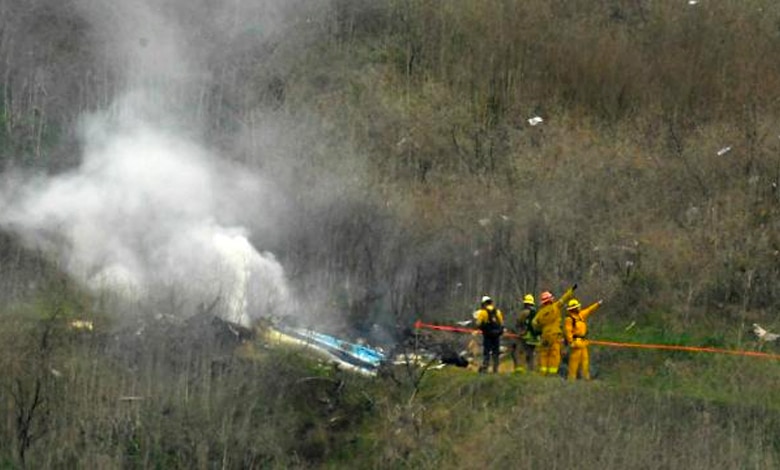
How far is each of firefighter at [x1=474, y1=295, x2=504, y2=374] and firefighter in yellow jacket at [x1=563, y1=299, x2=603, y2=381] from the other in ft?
3.15

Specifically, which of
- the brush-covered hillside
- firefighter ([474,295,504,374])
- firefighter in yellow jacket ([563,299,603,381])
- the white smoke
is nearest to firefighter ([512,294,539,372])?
firefighter ([474,295,504,374])

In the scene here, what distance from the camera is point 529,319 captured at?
73.6 ft

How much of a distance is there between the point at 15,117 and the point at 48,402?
396 inches

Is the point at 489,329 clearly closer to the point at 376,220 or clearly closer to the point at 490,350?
the point at 490,350

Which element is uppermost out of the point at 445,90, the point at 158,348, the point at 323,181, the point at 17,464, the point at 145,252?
the point at 445,90

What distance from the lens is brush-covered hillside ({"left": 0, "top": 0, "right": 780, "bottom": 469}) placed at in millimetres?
21578

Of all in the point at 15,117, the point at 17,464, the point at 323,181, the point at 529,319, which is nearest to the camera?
the point at 17,464

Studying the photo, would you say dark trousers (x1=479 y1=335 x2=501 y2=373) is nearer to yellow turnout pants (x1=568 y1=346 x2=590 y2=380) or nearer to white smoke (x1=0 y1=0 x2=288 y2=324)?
yellow turnout pants (x1=568 y1=346 x2=590 y2=380)

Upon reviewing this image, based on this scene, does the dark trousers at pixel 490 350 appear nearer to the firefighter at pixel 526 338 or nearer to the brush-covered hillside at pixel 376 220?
the firefighter at pixel 526 338

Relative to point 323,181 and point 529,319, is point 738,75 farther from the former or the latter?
point 529,319

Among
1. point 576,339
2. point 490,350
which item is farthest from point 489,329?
point 576,339

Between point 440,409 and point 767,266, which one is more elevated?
point 767,266

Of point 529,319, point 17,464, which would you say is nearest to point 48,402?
point 17,464

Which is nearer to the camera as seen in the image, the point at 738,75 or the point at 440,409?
the point at 440,409
